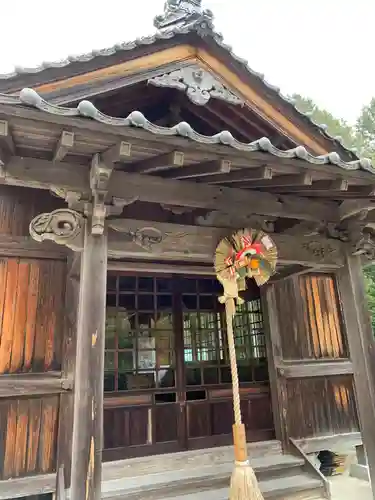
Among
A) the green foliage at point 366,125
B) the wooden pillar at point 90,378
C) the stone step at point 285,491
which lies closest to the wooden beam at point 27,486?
the stone step at point 285,491

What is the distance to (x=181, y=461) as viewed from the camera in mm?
5012

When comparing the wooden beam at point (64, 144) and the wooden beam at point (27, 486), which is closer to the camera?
the wooden beam at point (64, 144)

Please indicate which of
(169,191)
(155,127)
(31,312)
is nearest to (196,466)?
(31,312)

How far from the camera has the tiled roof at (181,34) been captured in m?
3.79

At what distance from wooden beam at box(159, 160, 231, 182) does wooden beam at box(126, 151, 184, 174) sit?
0.19m

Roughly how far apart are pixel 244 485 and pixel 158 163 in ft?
9.33

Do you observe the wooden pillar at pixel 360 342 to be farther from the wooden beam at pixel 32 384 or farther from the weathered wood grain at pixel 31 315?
the weathered wood grain at pixel 31 315

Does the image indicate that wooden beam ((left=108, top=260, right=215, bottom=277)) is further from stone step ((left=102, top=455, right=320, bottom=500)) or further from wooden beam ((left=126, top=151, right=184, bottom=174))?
stone step ((left=102, top=455, right=320, bottom=500))

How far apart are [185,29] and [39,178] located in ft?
8.89

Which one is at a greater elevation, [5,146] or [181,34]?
[181,34]

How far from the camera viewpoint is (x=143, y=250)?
3.47 meters

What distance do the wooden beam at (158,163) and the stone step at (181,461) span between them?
371 cm

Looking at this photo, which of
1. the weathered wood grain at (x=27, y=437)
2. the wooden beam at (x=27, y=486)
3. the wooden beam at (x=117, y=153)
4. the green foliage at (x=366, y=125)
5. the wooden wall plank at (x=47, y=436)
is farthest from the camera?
the green foliage at (x=366, y=125)

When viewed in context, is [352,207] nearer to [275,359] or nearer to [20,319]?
[275,359]
